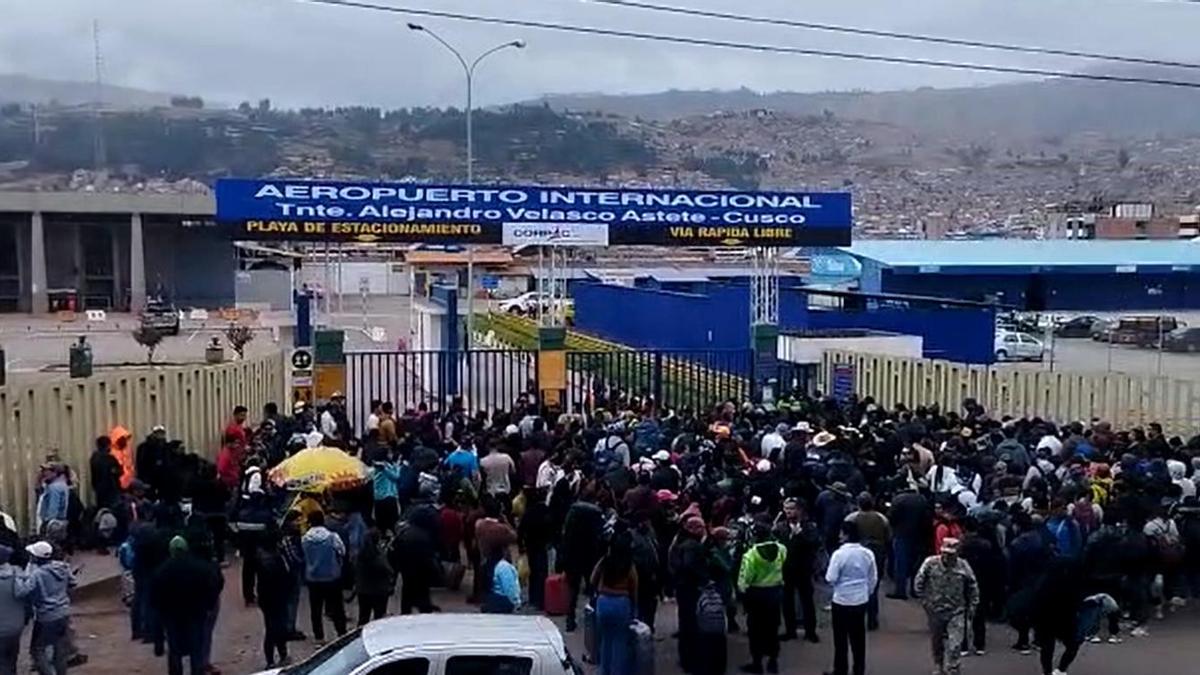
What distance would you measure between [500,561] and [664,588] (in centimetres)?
170

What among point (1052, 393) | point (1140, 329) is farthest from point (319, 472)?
point (1140, 329)

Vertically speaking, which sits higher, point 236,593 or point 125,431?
point 125,431

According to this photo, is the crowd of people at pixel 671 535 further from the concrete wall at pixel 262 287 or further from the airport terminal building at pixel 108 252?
the concrete wall at pixel 262 287

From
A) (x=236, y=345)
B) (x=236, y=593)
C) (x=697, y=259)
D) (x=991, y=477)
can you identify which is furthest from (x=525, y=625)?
(x=697, y=259)

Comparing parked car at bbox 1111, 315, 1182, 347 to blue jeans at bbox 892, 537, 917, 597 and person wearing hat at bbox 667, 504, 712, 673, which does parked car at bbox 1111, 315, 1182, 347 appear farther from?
person wearing hat at bbox 667, 504, 712, 673

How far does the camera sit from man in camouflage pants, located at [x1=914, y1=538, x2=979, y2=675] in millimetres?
11664

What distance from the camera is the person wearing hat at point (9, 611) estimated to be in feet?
35.7

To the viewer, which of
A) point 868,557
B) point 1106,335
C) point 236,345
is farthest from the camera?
point 1106,335

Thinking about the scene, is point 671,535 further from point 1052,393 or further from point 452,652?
point 1052,393

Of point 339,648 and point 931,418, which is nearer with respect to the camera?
point 339,648

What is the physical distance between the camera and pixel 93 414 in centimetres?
1752

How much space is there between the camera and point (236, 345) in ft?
112

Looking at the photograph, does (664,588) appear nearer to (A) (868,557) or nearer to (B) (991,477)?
(A) (868,557)

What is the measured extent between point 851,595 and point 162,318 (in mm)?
45344
